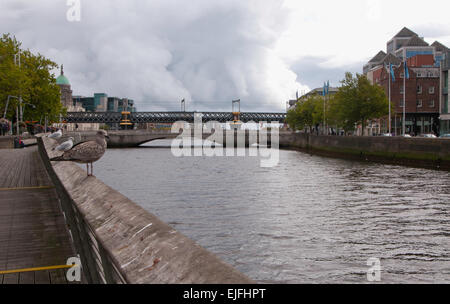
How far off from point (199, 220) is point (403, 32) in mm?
167794

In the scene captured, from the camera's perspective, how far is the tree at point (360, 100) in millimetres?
66312

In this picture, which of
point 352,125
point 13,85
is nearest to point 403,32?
point 352,125

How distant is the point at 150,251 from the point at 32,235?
5.92 meters

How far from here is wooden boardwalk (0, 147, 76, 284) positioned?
569cm

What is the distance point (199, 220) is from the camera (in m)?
18.1

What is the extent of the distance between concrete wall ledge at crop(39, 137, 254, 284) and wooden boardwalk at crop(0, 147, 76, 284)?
7.03ft

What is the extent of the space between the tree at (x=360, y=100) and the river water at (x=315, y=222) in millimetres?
34654

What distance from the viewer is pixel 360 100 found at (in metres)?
66.4

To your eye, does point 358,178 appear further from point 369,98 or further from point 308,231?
point 369,98

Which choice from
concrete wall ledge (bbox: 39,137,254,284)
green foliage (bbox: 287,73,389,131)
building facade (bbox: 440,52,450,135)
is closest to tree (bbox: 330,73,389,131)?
green foliage (bbox: 287,73,389,131)

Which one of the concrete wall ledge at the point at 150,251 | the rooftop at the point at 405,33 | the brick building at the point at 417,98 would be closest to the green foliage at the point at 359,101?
the brick building at the point at 417,98

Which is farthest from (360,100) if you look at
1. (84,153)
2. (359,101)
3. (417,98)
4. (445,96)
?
(84,153)

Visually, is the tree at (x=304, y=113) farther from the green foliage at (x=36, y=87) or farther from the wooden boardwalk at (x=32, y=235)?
the wooden boardwalk at (x=32, y=235)
